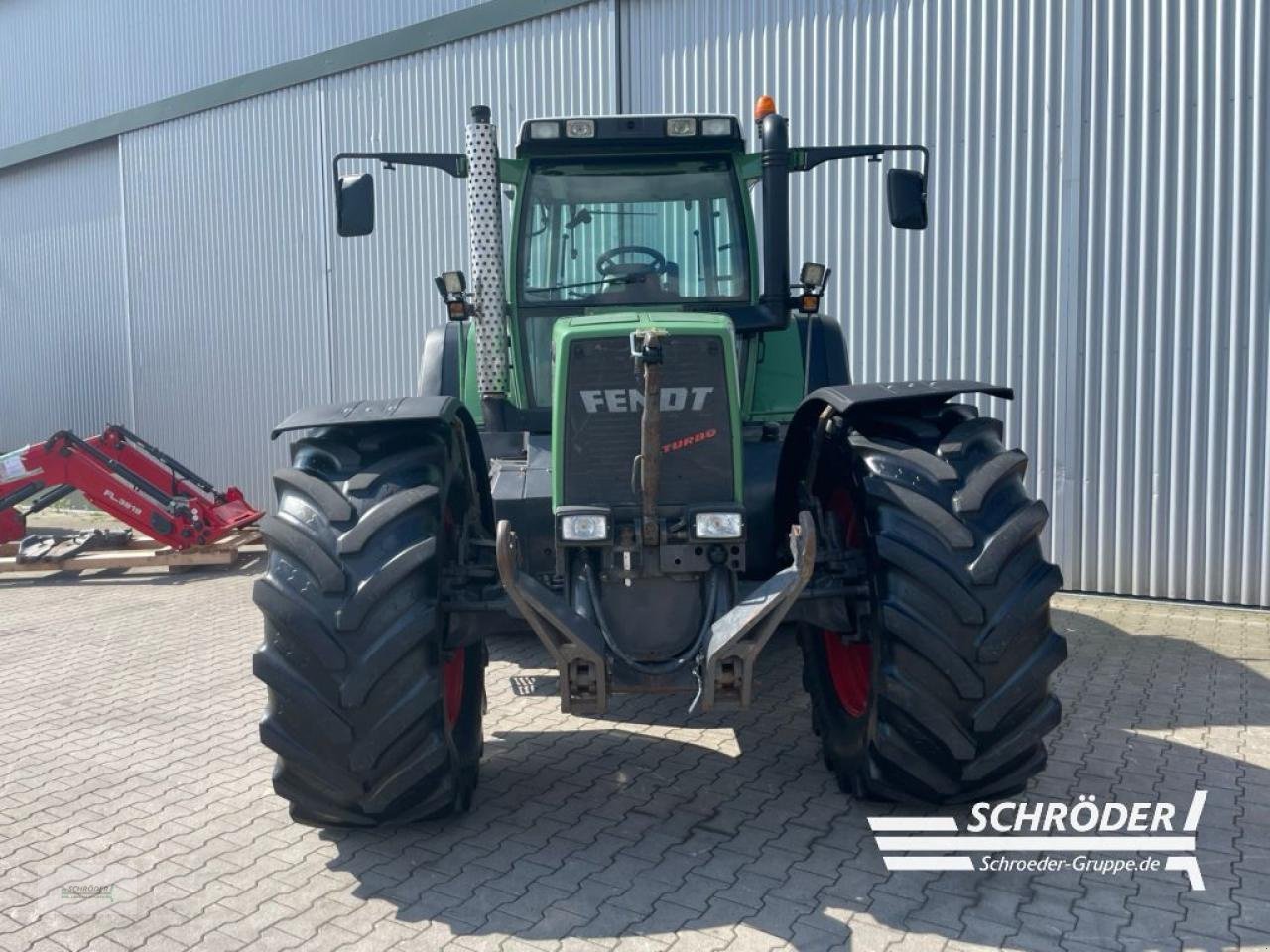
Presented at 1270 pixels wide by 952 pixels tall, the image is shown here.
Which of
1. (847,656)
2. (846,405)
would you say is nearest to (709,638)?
(846,405)

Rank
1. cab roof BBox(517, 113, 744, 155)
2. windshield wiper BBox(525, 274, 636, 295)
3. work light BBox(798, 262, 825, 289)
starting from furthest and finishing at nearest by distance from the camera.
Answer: work light BBox(798, 262, 825, 289), windshield wiper BBox(525, 274, 636, 295), cab roof BBox(517, 113, 744, 155)

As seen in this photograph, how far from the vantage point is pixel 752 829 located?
3930 millimetres

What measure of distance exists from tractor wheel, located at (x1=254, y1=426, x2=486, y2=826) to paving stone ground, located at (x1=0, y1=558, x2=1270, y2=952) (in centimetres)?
30

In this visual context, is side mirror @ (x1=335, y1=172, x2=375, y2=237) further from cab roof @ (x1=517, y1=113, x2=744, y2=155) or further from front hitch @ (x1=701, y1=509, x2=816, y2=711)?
front hitch @ (x1=701, y1=509, x2=816, y2=711)

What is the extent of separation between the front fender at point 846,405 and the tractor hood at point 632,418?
1.27ft

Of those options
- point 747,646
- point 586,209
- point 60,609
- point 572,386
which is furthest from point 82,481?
point 747,646

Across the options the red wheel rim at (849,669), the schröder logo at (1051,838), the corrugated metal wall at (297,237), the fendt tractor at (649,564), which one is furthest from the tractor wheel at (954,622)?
the corrugated metal wall at (297,237)

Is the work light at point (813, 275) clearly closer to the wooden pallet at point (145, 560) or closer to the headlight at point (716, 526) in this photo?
the headlight at point (716, 526)

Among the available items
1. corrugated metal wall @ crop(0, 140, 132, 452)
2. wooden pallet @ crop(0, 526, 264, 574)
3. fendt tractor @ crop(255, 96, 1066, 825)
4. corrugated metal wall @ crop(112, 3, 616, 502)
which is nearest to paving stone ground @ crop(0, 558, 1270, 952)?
fendt tractor @ crop(255, 96, 1066, 825)

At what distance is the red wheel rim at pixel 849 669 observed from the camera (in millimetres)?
4285

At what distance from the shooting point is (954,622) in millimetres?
3508

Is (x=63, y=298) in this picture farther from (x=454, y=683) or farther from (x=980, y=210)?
(x=454, y=683)

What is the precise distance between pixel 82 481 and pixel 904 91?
707cm

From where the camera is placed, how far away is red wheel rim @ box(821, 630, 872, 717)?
4.29 meters
